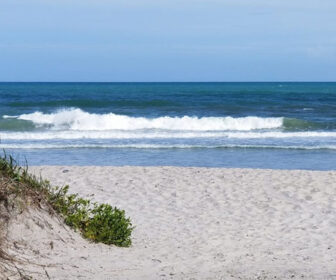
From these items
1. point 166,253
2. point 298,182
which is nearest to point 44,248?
point 166,253

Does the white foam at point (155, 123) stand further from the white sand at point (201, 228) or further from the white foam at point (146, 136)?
the white sand at point (201, 228)

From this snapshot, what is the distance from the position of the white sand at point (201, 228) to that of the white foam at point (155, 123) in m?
15.2

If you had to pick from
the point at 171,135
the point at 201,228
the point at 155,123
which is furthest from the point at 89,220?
the point at 155,123

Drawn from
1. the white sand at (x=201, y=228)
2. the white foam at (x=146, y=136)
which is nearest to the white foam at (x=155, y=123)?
the white foam at (x=146, y=136)

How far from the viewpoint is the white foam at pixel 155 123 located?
2852 centimetres

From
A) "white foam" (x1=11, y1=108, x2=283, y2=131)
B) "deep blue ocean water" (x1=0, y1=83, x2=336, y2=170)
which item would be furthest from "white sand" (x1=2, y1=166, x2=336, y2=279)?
"white foam" (x1=11, y1=108, x2=283, y2=131)

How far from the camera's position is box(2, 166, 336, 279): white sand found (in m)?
6.03

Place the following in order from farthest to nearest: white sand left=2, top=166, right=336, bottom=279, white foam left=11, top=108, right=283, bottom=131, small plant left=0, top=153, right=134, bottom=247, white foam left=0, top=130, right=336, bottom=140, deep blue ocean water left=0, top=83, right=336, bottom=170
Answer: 1. white foam left=11, top=108, right=283, bottom=131
2. white foam left=0, top=130, right=336, bottom=140
3. deep blue ocean water left=0, top=83, right=336, bottom=170
4. small plant left=0, top=153, right=134, bottom=247
5. white sand left=2, top=166, right=336, bottom=279

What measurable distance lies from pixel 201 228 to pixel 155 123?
20.6 meters

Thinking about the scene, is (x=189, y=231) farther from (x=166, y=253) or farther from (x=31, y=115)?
(x=31, y=115)

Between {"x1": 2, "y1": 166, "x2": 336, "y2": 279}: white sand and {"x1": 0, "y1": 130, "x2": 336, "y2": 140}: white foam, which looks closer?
{"x1": 2, "y1": 166, "x2": 336, "y2": 279}: white sand

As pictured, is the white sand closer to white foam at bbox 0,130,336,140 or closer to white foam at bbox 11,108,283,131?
white foam at bbox 0,130,336,140

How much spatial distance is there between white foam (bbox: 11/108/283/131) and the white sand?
49.9 ft

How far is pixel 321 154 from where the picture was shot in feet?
58.2
